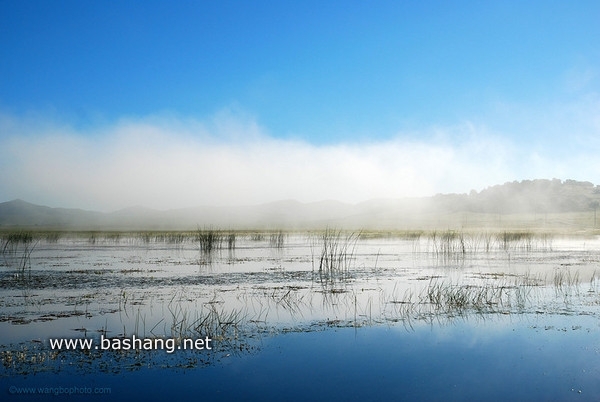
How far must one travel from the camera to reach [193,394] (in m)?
6.98

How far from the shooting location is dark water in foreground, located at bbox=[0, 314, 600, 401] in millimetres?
7047

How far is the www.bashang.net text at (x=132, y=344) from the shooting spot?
8.97 metres

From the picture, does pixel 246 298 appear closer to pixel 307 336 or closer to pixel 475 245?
pixel 307 336

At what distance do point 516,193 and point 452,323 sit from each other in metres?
173

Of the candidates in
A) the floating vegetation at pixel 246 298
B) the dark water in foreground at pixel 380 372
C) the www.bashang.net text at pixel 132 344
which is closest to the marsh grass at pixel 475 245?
the floating vegetation at pixel 246 298

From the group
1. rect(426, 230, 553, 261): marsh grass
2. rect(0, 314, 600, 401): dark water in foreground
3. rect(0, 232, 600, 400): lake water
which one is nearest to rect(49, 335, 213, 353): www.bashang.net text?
rect(0, 232, 600, 400): lake water

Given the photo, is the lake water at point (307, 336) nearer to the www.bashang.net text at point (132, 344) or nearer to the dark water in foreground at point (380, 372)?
the dark water in foreground at point (380, 372)

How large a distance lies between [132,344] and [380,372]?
4529 mm

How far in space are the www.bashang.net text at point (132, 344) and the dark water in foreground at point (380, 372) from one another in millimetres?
967

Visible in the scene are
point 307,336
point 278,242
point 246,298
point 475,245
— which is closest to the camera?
point 307,336

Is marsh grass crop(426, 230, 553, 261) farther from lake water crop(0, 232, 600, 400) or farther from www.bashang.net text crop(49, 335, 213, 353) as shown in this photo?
www.bashang.net text crop(49, 335, 213, 353)

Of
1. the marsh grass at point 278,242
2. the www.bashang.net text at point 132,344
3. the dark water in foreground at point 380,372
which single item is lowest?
the dark water in foreground at point 380,372

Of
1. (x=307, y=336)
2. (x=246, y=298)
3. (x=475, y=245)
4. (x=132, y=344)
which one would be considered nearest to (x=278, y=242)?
(x=475, y=245)

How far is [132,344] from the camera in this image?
30.3ft
